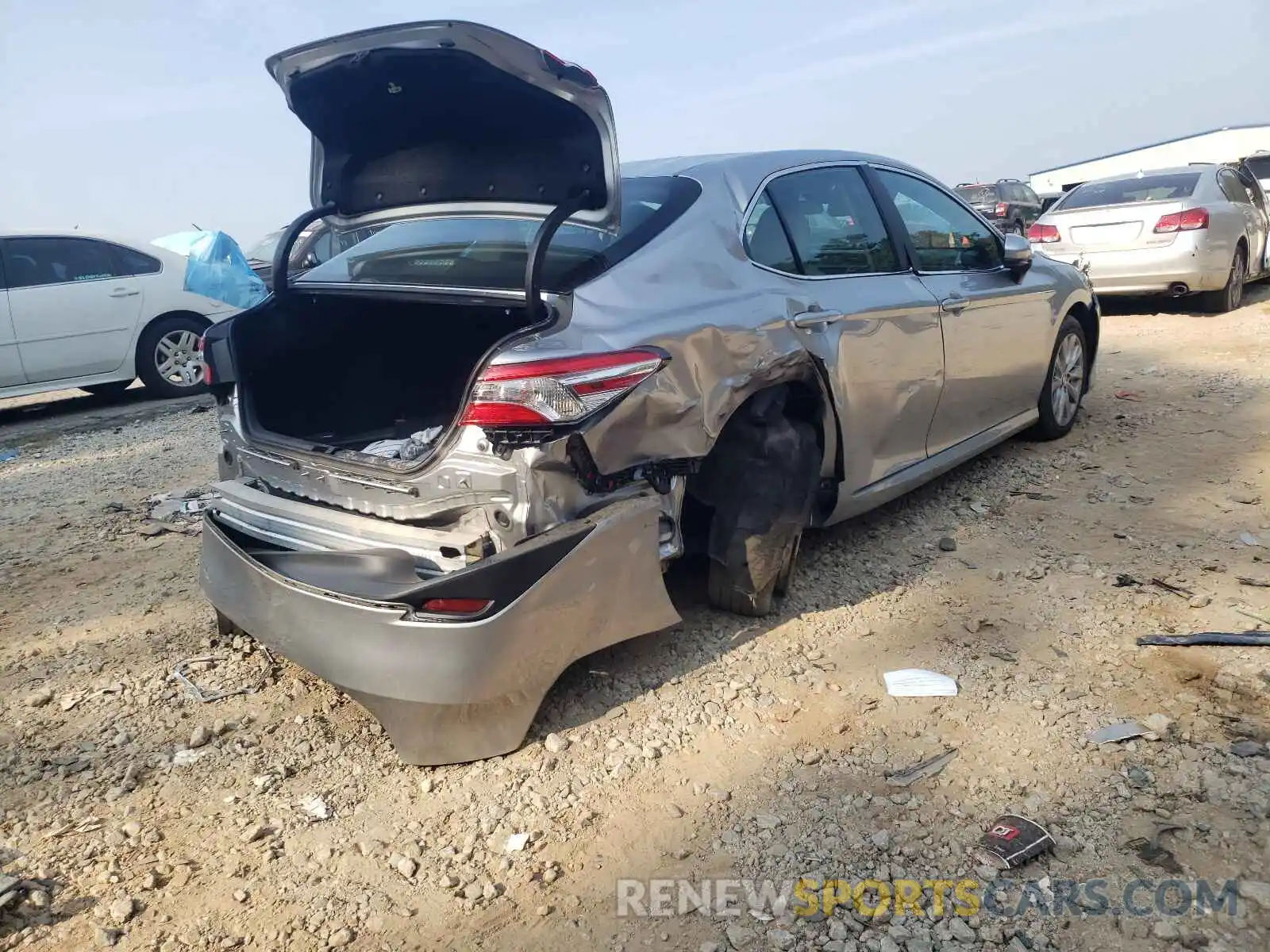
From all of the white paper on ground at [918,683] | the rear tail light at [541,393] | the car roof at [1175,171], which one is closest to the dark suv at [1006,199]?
the car roof at [1175,171]

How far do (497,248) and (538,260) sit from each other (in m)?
0.65

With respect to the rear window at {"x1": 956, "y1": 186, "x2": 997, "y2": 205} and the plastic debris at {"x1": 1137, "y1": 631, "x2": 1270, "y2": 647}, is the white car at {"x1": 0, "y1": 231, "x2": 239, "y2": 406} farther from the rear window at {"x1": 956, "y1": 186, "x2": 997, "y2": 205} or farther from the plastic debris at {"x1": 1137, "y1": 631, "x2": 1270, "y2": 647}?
the rear window at {"x1": 956, "y1": 186, "x2": 997, "y2": 205}

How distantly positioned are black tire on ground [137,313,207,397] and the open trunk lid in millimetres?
6030

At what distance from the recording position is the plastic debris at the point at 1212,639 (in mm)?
3193

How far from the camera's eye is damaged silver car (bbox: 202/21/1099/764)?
263cm

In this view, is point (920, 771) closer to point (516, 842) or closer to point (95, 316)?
point (516, 842)

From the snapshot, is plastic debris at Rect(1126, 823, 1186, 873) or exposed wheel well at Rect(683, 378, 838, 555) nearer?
plastic debris at Rect(1126, 823, 1186, 873)

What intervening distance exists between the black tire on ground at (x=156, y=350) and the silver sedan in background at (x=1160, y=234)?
8.14 m

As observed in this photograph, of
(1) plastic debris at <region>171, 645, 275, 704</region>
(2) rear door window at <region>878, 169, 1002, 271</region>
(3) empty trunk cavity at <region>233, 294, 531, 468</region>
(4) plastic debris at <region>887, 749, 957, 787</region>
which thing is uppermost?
(2) rear door window at <region>878, 169, 1002, 271</region>

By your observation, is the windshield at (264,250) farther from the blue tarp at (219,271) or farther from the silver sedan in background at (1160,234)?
the silver sedan in background at (1160,234)

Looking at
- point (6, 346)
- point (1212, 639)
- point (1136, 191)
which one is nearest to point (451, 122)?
point (1212, 639)

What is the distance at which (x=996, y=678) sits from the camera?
3.12m

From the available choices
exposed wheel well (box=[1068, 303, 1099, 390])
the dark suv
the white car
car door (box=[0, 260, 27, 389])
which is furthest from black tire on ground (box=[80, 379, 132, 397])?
the dark suv

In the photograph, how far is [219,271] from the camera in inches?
371
